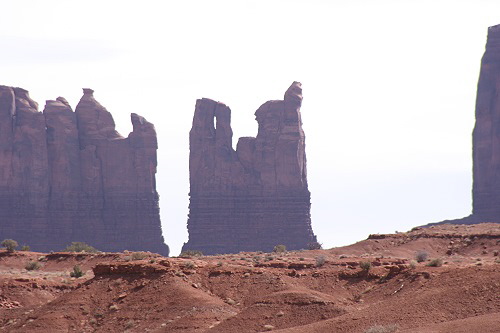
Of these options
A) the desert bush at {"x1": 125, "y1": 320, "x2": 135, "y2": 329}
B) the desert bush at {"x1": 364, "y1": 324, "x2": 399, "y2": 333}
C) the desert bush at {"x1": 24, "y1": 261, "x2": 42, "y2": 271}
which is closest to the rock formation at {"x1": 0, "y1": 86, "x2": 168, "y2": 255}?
the desert bush at {"x1": 24, "y1": 261, "x2": 42, "y2": 271}

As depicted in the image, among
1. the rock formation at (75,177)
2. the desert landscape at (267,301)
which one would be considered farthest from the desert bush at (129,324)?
the rock formation at (75,177)

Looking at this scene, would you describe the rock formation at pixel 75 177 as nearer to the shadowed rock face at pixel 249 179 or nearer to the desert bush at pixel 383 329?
the shadowed rock face at pixel 249 179

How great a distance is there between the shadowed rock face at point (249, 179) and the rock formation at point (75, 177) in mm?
5587

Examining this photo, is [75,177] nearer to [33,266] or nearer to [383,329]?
[33,266]

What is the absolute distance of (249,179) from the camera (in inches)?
6521

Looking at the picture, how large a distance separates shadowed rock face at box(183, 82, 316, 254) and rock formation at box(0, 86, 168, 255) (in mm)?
5587

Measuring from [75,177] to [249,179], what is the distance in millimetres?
20620

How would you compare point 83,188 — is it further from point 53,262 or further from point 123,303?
point 123,303

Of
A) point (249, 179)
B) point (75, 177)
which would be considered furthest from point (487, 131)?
point (75, 177)

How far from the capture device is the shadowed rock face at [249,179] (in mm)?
162250

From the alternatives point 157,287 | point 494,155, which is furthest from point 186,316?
point 494,155

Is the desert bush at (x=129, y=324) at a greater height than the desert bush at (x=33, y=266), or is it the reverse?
the desert bush at (x=33, y=266)

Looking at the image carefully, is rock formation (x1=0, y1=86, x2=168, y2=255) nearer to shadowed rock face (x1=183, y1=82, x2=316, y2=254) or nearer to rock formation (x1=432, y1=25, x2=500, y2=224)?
shadowed rock face (x1=183, y1=82, x2=316, y2=254)

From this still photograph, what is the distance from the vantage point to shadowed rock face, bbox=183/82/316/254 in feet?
532
